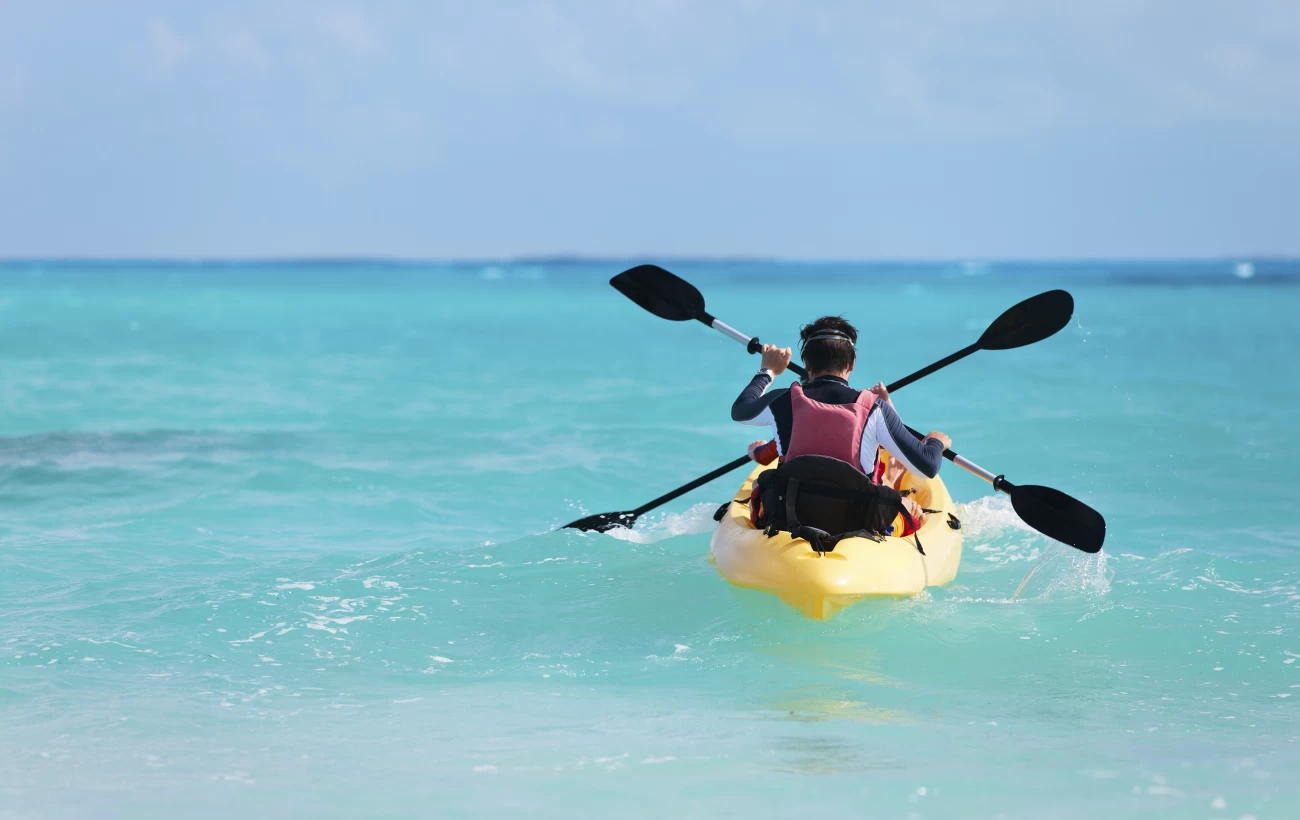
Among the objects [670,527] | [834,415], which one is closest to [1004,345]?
[834,415]

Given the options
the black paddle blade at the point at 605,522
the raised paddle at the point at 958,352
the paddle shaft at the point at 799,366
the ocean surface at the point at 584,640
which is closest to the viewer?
the ocean surface at the point at 584,640

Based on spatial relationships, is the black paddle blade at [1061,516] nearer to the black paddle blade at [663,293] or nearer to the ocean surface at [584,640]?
the ocean surface at [584,640]

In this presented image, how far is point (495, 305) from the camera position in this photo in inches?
2131

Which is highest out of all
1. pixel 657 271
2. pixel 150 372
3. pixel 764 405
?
pixel 657 271

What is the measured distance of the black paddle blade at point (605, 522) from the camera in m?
7.88

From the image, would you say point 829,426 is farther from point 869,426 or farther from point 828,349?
point 828,349

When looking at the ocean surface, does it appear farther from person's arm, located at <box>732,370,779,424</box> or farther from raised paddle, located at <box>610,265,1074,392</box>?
raised paddle, located at <box>610,265,1074,392</box>

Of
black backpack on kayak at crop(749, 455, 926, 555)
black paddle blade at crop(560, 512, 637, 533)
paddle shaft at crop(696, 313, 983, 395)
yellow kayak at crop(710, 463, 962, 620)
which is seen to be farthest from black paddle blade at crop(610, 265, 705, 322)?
black backpack on kayak at crop(749, 455, 926, 555)

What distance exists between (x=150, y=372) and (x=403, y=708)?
58.2 ft

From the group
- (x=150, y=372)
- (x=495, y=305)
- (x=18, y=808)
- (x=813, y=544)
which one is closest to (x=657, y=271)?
(x=813, y=544)

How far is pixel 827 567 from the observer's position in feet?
18.3

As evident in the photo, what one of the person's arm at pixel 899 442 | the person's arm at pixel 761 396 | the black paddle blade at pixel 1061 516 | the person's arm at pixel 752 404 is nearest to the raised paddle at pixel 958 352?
the person's arm at pixel 761 396

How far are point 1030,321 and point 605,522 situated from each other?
282cm

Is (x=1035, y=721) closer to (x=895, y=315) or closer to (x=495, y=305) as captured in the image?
(x=895, y=315)
